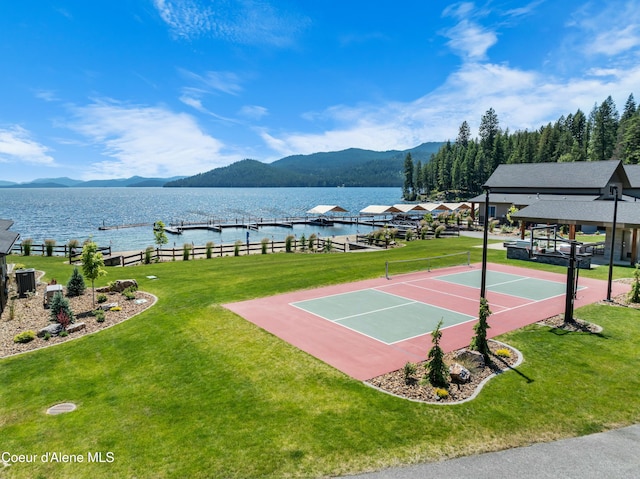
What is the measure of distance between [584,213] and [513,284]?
14803 millimetres

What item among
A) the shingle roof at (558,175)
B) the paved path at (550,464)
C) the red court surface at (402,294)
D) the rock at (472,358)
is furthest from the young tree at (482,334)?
the shingle roof at (558,175)

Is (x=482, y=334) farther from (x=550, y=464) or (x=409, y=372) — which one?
(x=550, y=464)

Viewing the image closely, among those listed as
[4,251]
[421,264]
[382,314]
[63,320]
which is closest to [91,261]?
[4,251]

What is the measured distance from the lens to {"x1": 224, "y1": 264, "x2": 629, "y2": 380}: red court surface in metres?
11.3

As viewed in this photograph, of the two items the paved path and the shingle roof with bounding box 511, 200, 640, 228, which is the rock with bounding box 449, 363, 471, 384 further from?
the shingle roof with bounding box 511, 200, 640, 228

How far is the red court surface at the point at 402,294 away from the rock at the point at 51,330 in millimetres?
5904

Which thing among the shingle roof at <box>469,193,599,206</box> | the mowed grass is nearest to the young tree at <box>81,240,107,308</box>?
the mowed grass

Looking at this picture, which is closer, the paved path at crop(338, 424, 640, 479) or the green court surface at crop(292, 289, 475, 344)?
the paved path at crop(338, 424, 640, 479)

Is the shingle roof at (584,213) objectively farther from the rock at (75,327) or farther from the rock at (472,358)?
the rock at (75,327)

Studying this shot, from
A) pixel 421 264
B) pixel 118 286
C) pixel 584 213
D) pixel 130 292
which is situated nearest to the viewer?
pixel 130 292

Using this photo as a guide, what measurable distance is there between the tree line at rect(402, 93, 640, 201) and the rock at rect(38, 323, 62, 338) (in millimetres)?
95121

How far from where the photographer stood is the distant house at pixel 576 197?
91.0ft

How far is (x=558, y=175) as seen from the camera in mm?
48656

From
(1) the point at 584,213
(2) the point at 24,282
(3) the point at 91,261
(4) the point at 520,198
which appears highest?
(4) the point at 520,198
